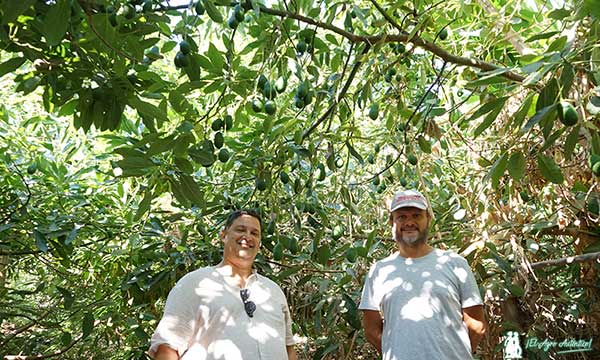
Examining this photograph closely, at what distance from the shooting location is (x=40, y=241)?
2.47 metres

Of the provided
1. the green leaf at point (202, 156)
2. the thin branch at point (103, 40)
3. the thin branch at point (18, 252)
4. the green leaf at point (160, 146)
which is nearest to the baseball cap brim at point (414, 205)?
the green leaf at point (202, 156)

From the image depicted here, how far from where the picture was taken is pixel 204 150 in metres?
1.73

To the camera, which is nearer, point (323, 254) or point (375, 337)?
point (375, 337)

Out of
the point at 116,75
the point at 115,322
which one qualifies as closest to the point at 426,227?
the point at 116,75

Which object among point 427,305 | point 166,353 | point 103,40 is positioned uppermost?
point 103,40

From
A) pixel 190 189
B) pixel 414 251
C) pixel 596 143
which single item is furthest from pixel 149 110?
pixel 596 143

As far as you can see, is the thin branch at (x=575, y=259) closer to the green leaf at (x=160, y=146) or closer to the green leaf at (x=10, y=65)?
the green leaf at (x=160, y=146)

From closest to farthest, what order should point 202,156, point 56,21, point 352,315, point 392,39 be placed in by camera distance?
point 56,21
point 202,156
point 392,39
point 352,315

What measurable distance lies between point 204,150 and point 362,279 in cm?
135

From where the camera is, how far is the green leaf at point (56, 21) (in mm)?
1261

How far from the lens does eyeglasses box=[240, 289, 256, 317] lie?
1793 mm

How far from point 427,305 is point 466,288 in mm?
149

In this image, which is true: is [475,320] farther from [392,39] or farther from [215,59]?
[215,59]

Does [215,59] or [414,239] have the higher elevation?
[215,59]
